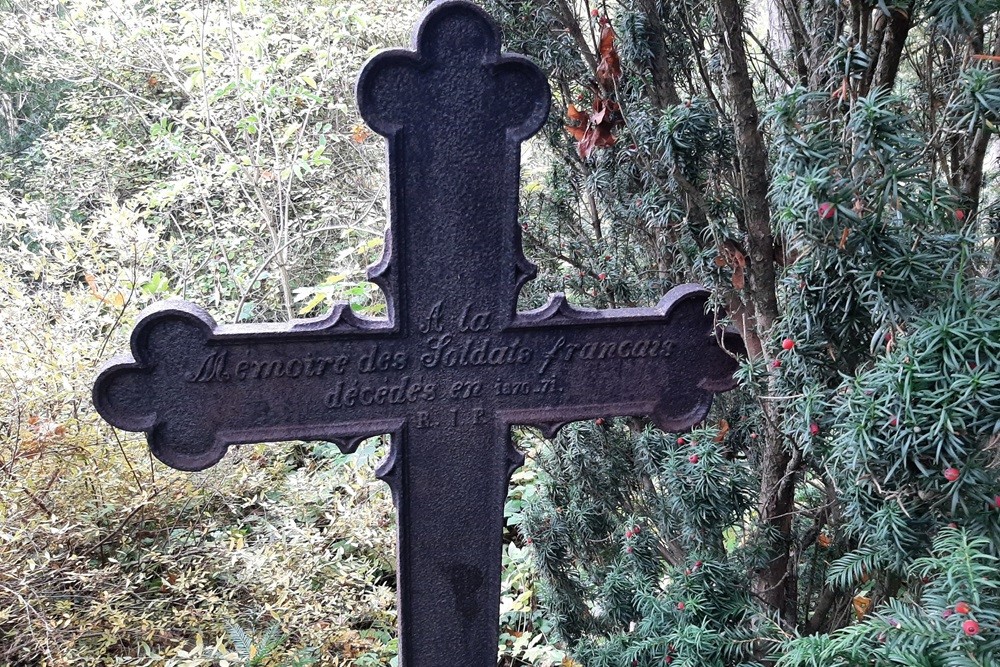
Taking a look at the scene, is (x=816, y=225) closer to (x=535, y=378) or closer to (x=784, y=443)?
(x=784, y=443)

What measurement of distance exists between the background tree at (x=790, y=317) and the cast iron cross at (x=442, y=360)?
0.19 metres

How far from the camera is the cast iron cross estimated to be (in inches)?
54.4

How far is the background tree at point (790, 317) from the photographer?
962mm

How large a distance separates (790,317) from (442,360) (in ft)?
2.13

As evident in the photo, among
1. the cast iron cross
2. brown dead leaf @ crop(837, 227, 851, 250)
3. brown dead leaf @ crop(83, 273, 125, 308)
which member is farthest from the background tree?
brown dead leaf @ crop(83, 273, 125, 308)

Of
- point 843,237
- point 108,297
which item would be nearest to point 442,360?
point 843,237

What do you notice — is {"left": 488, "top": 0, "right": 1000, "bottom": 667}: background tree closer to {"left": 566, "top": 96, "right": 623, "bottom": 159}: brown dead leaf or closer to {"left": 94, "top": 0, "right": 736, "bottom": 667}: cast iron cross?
{"left": 566, "top": 96, "right": 623, "bottom": 159}: brown dead leaf

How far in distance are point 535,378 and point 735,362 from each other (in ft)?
1.36

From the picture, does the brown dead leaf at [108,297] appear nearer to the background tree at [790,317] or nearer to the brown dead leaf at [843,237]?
the background tree at [790,317]

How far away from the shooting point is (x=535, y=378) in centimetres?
155

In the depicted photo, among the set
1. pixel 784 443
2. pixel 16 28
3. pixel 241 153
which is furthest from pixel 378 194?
pixel 784 443

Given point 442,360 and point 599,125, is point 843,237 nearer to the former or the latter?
point 599,125

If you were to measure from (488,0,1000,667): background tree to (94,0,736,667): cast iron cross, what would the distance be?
19cm

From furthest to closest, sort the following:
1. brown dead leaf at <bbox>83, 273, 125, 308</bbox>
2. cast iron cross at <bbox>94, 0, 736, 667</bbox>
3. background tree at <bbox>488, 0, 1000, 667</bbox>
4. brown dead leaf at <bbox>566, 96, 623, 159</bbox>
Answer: brown dead leaf at <bbox>83, 273, 125, 308</bbox>
brown dead leaf at <bbox>566, 96, 623, 159</bbox>
cast iron cross at <bbox>94, 0, 736, 667</bbox>
background tree at <bbox>488, 0, 1000, 667</bbox>
